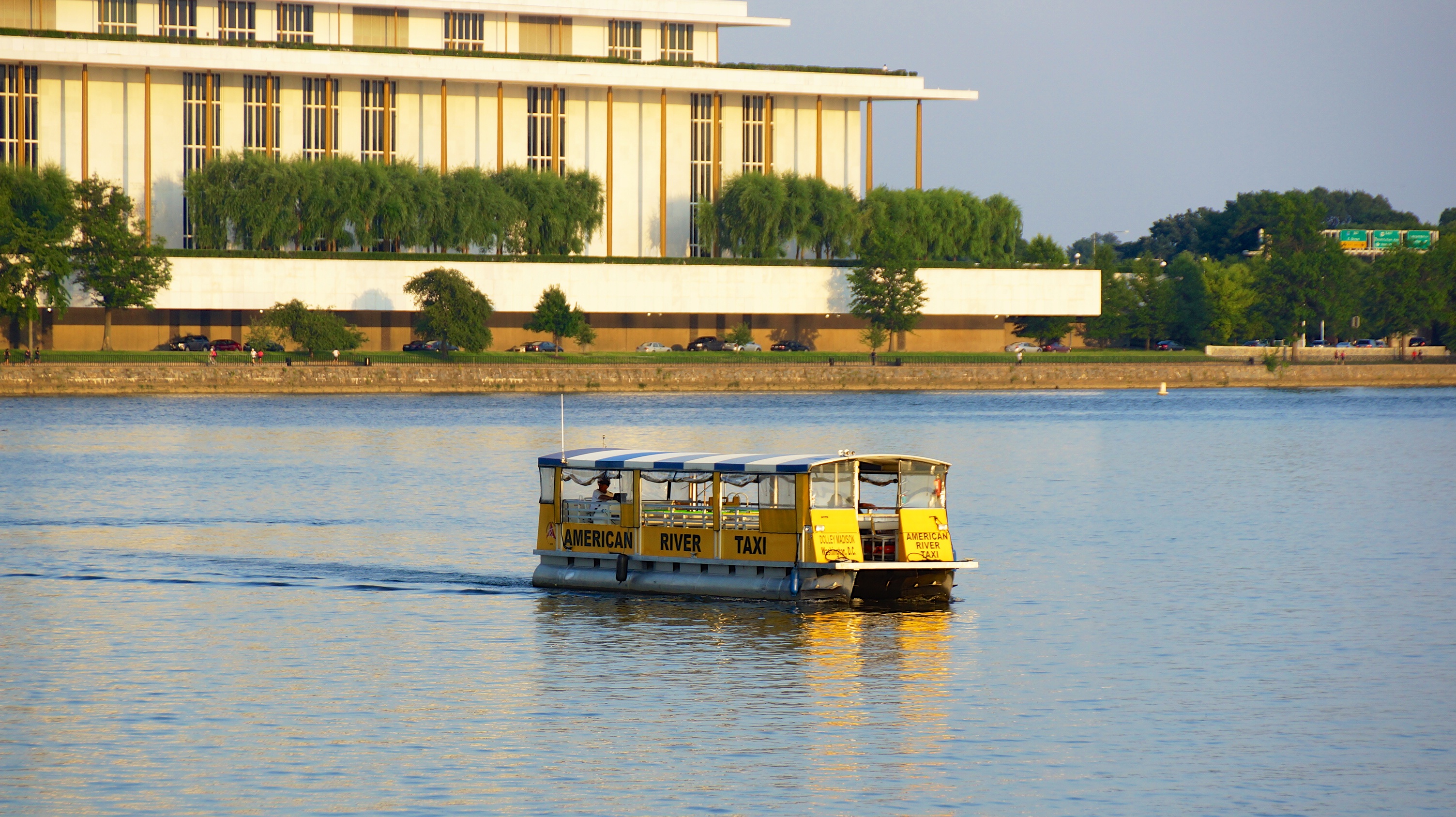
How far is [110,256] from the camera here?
129 m

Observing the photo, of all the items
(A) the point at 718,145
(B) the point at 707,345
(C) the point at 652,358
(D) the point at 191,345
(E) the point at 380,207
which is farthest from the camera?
(A) the point at 718,145

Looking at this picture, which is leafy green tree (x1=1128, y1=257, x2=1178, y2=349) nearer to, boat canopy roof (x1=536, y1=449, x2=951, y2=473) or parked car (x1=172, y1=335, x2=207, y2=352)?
parked car (x1=172, y1=335, x2=207, y2=352)

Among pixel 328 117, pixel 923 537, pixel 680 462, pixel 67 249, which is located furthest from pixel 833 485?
pixel 328 117

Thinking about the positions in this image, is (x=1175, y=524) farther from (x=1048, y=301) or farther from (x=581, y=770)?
(x=1048, y=301)

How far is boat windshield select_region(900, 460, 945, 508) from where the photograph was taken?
37.8 meters

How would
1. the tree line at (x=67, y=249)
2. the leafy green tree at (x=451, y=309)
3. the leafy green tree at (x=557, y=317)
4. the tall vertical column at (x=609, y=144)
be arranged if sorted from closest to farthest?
the tree line at (x=67, y=249) → the leafy green tree at (x=451, y=309) → the leafy green tree at (x=557, y=317) → the tall vertical column at (x=609, y=144)

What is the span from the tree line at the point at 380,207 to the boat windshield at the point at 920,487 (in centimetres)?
10790

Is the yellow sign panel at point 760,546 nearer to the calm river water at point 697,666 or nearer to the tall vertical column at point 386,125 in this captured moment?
the calm river water at point 697,666

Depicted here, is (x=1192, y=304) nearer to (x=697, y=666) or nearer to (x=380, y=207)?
(x=380, y=207)

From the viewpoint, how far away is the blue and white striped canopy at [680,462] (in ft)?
121

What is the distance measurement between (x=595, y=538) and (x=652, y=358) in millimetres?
98426

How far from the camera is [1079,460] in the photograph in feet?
277

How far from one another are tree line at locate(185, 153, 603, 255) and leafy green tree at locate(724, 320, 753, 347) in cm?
1425

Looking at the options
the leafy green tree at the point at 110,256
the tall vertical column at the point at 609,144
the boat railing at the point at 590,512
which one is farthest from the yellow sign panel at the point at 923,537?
the tall vertical column at the point at 609,144
